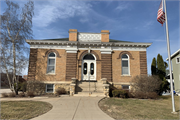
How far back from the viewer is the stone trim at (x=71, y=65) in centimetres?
1512

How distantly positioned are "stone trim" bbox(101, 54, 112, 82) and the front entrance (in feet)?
3.72

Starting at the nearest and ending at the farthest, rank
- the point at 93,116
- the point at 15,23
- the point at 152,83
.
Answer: the point at 93,116, the point at 152,83, the point at 15,23

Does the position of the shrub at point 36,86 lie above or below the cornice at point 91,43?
Answer: below

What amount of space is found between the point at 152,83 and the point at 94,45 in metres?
7.86

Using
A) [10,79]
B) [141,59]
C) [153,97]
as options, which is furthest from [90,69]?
[10,79]

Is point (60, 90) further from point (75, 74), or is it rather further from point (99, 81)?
point (99, 81)

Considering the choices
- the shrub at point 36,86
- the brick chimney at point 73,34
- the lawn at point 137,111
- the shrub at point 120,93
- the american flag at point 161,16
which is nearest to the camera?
the lawn at point 137,111

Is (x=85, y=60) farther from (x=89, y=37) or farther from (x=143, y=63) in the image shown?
(x=143, y=63)

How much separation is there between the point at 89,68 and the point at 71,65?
2278 millimetres

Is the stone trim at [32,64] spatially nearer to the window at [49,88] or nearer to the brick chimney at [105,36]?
the window at [49,88]

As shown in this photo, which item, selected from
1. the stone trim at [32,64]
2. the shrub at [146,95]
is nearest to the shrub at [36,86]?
the stone trim at [32,64]

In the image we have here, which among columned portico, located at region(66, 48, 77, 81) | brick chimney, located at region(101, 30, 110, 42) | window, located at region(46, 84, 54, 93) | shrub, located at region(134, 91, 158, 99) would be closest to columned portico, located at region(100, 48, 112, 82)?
brick chimney, located at region(101, 30, 110, 42)

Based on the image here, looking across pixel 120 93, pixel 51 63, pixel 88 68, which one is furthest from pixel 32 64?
pixel 120 93

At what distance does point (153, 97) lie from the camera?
37.0 feet
